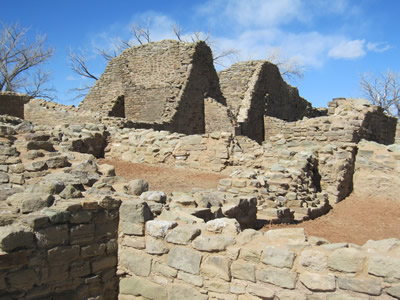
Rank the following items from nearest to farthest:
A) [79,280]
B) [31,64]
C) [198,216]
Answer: [79,280]
[198,216]
[31,64]

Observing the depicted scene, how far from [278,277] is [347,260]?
64 cm

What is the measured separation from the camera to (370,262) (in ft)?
10.1

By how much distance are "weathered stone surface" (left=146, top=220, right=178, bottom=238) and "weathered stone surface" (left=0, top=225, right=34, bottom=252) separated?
1276 mm

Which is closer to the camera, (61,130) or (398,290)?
(398,290)

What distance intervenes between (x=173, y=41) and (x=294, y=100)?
1028 centimetres

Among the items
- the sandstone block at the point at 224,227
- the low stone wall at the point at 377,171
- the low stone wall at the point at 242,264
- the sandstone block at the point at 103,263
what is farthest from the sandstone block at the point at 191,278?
the low stone wall at the point at 377,171

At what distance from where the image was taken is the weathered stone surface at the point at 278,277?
3.40 m

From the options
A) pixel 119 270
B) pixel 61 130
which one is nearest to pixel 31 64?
pixel 61 130

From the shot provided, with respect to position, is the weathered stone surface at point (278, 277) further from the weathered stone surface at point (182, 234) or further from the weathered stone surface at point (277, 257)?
the weathered stone surface at point (182, 234)

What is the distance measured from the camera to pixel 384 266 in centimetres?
301

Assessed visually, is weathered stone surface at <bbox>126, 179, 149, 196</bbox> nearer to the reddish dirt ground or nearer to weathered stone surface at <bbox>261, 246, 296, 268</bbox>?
the reddish dirt ground

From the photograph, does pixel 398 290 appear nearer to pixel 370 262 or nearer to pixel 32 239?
pixel 370 262

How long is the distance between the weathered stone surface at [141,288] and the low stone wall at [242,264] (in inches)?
0.4

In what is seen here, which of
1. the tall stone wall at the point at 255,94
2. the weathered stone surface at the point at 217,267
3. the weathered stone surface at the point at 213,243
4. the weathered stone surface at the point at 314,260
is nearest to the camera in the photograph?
the weathered stone surface at the point at 314,260
